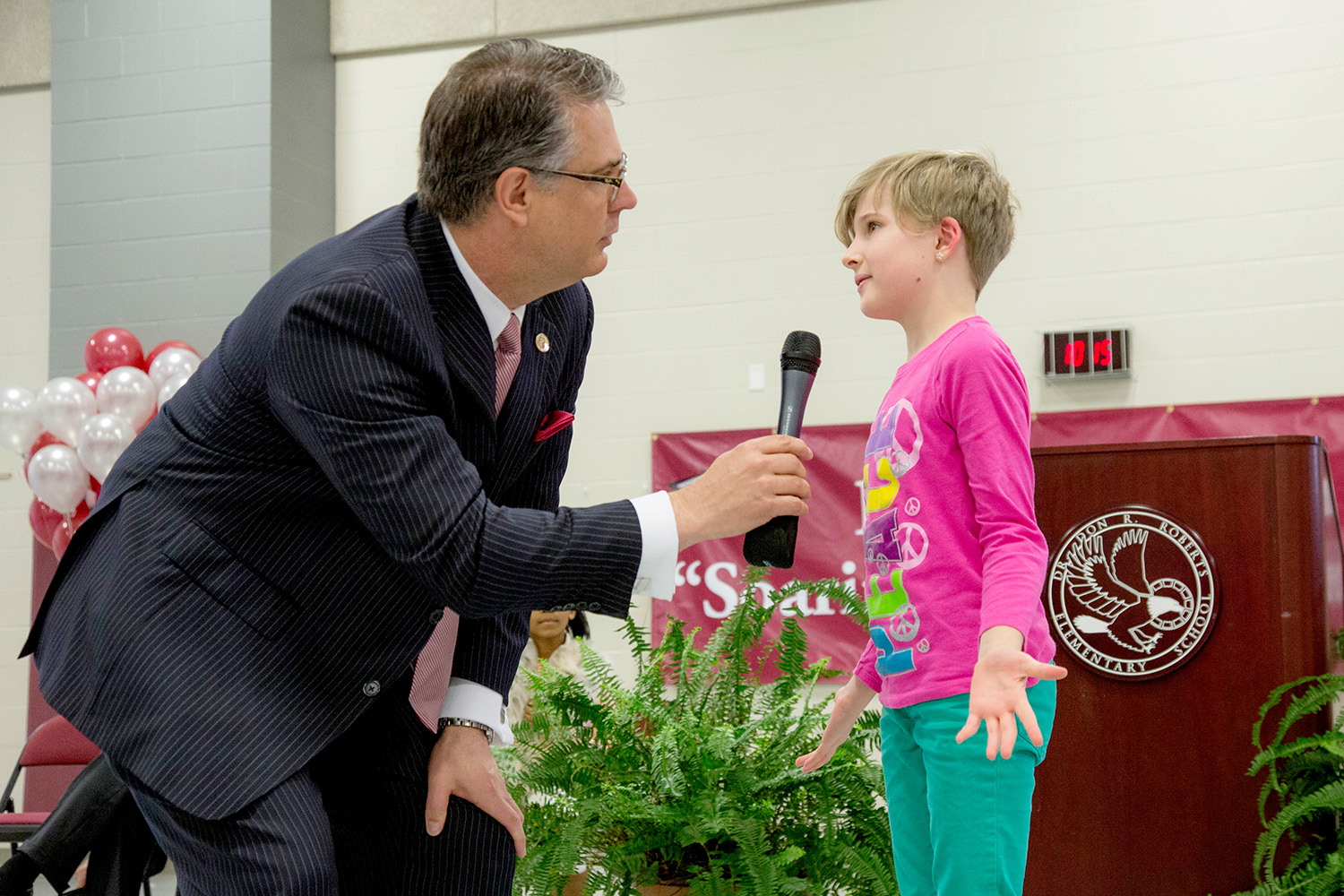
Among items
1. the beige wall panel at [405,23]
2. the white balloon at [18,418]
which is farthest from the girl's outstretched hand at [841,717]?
the beige wall panel at [405,23]

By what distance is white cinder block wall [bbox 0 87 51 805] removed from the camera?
18.8 ft

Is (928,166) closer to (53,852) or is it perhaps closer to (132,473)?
(132,473)

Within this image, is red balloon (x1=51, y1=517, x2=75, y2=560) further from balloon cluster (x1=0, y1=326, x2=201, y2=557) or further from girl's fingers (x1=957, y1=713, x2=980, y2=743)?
girl's fingers (x1=957, y1=713, x2=980, y2=743)

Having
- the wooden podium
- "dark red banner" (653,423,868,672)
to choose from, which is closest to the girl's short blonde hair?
the wooden podium

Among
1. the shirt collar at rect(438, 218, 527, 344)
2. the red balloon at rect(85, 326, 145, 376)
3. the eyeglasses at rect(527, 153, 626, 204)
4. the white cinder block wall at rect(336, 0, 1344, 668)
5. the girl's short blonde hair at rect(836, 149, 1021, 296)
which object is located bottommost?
the shirt collar at rect(438, 218, 527, 344)

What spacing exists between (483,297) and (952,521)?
61cm

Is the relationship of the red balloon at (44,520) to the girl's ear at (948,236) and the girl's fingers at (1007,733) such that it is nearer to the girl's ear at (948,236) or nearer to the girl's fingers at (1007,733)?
the girl's ear at (948,236)

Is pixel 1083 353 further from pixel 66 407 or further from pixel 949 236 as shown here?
pixel 66 407

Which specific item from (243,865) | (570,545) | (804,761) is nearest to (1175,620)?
(804,761)

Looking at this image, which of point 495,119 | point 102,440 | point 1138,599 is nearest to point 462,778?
point 495,119

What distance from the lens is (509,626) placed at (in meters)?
1.56

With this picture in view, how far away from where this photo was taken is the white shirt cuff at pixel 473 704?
147cm

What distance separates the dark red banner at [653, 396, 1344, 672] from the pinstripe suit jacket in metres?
3.44

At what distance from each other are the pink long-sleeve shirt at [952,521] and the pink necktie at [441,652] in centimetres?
50
